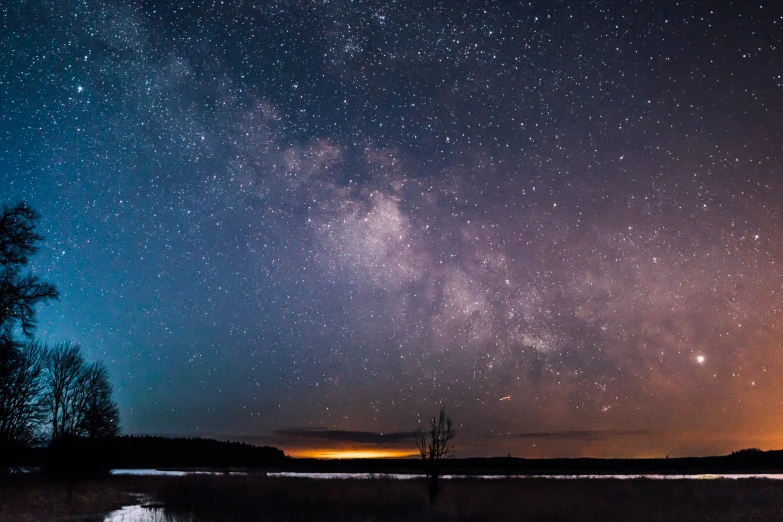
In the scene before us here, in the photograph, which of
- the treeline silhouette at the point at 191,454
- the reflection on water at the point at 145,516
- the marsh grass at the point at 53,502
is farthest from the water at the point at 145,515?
the treeline silhouette at the point at 191,454

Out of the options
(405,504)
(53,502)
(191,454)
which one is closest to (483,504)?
(405,504)

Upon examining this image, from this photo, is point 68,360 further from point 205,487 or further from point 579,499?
point 579,499

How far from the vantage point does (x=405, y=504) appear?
26.1 metres

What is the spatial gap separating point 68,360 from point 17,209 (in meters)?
39.7

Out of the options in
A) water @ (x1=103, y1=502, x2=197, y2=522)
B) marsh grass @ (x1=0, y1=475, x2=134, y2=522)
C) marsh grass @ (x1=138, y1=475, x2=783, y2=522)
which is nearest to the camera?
marsh grass @ (x1=0, y1=475, x2=134, y2=522)

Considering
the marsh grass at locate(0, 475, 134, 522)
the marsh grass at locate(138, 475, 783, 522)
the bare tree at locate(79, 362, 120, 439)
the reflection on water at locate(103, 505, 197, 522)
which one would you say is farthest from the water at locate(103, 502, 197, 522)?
the bare tree at locate(79, 362, 120, 439)

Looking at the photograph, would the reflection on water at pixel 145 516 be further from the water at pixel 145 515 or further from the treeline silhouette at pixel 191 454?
the treeline silhouette at pixel 191 454

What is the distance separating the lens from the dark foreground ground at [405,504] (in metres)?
22.1

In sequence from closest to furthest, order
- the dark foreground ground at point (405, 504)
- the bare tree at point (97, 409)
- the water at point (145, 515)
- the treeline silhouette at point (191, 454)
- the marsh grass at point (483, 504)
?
the water at point (145, 515)
the dark foreground ground at point (405, 504)
the marsh grass at point (483, 504)
the bare tree at point (97, 409)
the treeline silhouette at point (191, 454)

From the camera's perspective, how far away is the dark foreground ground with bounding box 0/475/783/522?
2212cm

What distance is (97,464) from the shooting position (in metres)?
47.9

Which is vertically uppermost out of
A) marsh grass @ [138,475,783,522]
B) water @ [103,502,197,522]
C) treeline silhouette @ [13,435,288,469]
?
water @ [103,502,197,522]

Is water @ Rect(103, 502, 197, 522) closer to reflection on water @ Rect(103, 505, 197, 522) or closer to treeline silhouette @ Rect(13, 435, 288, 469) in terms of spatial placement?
reflection on water @ Rect(103, 505, 197, 522)

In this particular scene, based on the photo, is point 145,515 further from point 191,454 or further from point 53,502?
point 191,454
